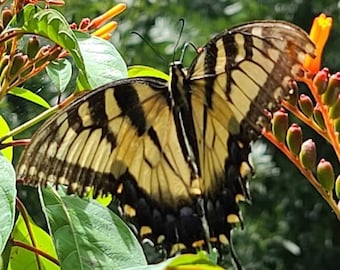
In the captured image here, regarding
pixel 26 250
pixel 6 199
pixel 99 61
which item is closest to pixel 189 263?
pixel 6 199

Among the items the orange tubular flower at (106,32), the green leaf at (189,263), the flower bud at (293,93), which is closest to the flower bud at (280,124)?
the flower bud at (293,93)

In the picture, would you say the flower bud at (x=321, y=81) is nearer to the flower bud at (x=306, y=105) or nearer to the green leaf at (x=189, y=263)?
the flower bud at (x=306, y=105)

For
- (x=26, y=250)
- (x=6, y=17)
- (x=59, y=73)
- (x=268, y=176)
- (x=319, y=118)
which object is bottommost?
(x=268, y=176)

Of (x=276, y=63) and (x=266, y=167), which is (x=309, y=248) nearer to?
(x=266, y=167)

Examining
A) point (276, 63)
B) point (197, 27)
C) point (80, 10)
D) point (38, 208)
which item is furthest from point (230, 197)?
point (197, 27)

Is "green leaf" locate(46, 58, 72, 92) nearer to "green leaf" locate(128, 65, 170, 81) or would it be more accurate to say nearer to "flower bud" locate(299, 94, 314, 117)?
"green leaf" locate(128, 65, 170, 81)

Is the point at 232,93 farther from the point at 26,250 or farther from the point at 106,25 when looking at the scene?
the point at 26,250

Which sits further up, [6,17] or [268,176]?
[6,17]
